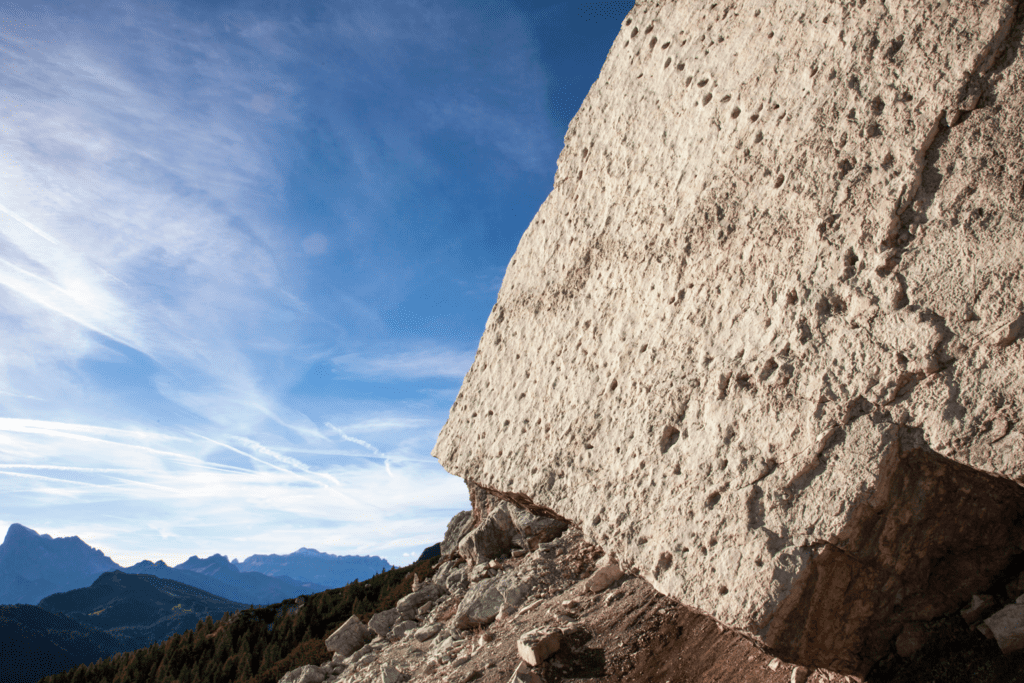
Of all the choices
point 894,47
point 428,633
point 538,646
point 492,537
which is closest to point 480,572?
point 492,537

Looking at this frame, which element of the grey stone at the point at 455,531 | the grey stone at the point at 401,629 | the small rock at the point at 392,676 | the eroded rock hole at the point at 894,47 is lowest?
the small rock at the point at 392,676

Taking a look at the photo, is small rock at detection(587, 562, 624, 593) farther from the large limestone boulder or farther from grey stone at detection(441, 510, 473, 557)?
grey stone at detection(441, 510, 473, 557)

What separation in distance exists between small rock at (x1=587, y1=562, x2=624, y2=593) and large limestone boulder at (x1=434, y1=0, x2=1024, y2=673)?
1.99m

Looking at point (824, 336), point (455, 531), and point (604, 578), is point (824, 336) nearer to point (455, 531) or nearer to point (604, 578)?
point (604, 578)

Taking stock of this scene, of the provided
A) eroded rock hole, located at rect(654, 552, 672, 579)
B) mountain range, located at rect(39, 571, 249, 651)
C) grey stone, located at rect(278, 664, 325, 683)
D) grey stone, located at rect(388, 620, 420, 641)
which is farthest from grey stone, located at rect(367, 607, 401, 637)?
mountain range, located at rect(39, 571, 249, 651)

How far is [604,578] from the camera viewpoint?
595 cm

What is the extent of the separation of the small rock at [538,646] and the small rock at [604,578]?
2.74 ft

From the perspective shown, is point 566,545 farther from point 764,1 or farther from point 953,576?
point 764,1

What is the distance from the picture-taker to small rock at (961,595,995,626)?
10.8ft

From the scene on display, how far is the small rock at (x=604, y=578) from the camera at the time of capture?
5.90 metres

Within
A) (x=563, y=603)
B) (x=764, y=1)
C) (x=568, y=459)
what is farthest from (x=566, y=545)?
(x=764, y=1)

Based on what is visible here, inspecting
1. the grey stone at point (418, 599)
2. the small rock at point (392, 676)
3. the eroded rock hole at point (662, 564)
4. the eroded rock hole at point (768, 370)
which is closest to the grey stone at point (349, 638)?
the grey stone at point (418, 599)

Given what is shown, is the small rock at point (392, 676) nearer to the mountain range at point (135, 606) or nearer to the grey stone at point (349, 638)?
the grey stone at point (349, 638)

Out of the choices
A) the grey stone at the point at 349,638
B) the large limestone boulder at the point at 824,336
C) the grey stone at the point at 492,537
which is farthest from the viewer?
the grey stone at the point at 349,638
